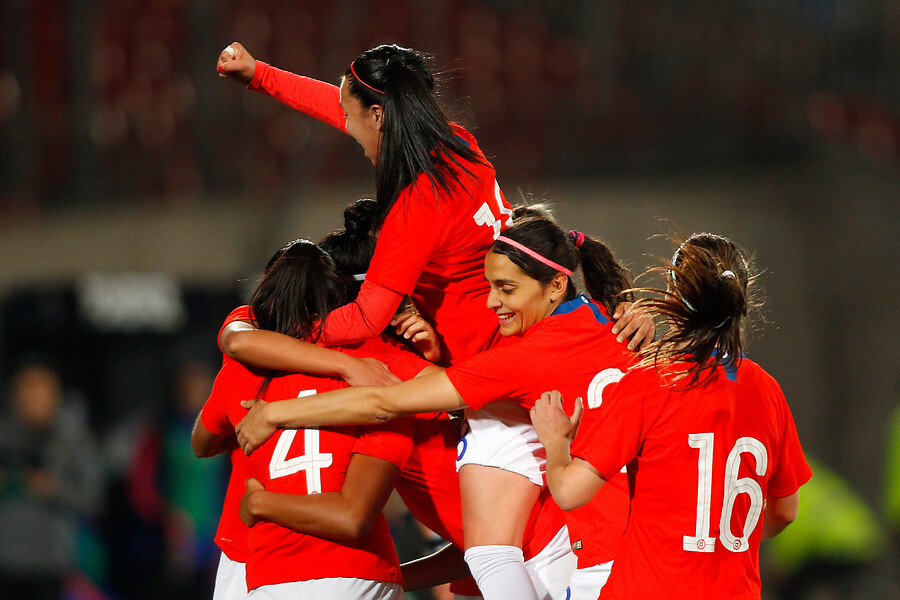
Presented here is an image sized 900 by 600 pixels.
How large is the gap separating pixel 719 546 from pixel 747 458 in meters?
0.22

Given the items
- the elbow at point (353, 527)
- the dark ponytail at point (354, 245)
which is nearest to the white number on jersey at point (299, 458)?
the elbow at point (353, 527)

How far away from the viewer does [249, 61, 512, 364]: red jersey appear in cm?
294

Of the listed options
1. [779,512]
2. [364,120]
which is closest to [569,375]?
[779,512]

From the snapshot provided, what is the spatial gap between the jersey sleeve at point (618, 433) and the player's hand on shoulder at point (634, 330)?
0.41 metres

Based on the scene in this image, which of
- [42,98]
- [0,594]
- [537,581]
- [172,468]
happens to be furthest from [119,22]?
[537,581]

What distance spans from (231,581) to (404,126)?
1.53 m

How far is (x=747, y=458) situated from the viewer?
246 cm

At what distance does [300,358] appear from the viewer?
2895mm

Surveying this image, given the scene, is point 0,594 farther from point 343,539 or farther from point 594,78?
point 594,78

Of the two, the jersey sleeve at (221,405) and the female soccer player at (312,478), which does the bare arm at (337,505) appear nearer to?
the female soccer player at (312,478)

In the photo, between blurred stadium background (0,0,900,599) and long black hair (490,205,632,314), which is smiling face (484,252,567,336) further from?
blurred stadium background (0,0,900,599)

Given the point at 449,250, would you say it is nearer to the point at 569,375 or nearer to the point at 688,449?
the point at 569,375

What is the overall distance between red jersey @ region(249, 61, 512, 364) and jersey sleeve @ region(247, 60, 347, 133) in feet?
0.25

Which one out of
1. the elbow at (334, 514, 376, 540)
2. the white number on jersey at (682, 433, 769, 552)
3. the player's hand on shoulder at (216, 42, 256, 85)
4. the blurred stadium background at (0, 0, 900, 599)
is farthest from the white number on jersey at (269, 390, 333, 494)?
the blurred stadium background at (0, 0, 900, 599)
